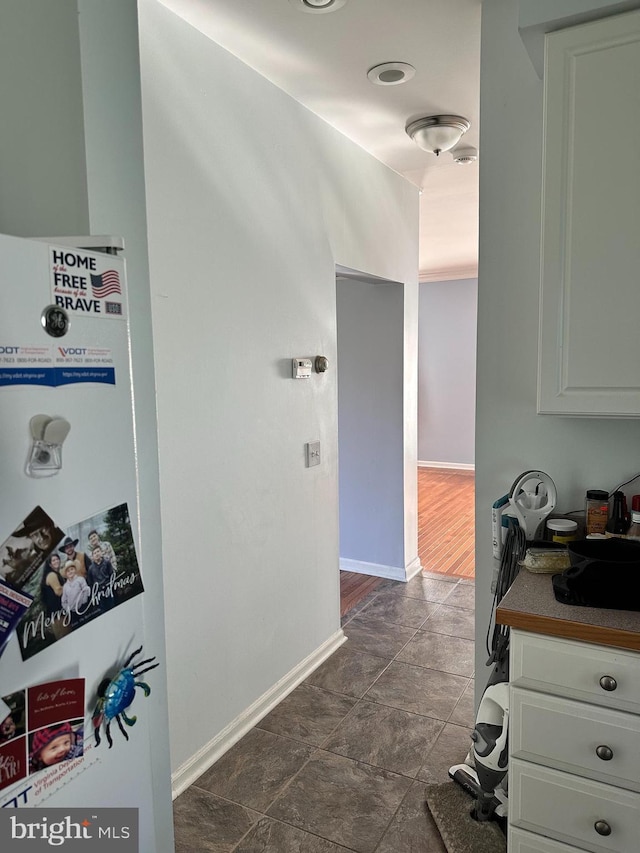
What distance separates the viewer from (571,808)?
155cm

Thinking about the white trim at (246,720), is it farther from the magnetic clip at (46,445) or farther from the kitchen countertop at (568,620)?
the magnetic clip at (46,445)

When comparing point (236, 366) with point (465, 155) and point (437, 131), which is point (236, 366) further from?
point (465, 155)

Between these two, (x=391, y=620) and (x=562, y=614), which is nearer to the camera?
(x=562, y=614)

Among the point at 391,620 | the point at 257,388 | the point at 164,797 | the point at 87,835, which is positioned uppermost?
the point at 257,388

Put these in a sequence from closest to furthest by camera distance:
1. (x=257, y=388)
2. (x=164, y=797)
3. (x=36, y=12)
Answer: (x=36, y=12) < (x=164, y=797) < (x=257, y=388)

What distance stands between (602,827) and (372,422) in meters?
2.93

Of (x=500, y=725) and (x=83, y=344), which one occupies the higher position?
(x=83, y=344)

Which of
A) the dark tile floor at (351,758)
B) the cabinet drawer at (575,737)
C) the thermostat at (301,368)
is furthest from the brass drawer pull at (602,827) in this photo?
the thermostat at (301,368)

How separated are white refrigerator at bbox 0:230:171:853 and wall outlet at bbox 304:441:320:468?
1845 millimetres

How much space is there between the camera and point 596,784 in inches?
59.7

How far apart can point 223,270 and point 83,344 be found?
54.5 inches

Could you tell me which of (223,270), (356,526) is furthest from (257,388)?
(356,526)

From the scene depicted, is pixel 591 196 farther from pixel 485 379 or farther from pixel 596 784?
pixel 596 784

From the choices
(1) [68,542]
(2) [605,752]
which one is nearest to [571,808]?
(2) [605,752]
